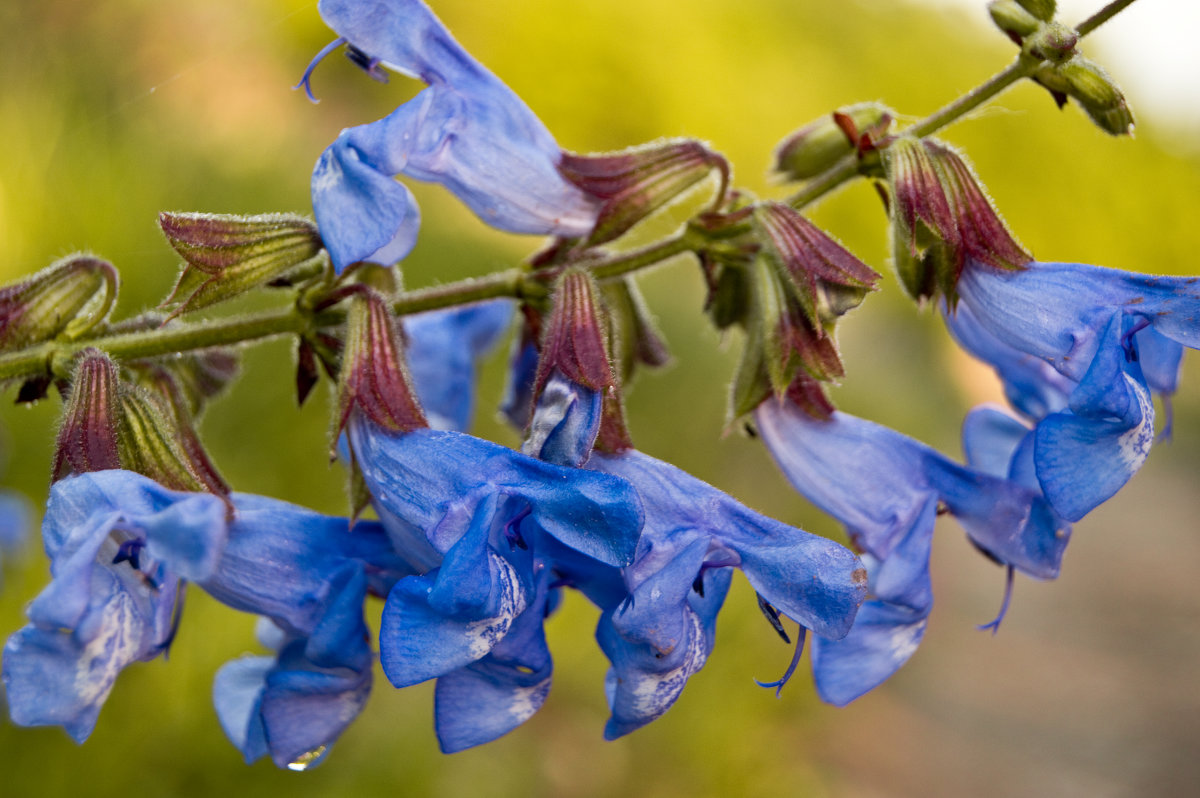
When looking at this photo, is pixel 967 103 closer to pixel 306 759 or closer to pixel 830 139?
pixel 830 139

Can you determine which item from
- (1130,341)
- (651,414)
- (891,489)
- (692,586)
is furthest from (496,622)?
(651,414)

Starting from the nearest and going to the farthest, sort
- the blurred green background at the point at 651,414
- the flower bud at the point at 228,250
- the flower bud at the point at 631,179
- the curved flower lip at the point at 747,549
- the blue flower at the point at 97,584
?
the blue flower at the point at 97,584, the curved flower lip at the point at 747,549, the flower bud at the point at 228,250, the flower bud at the point at 631,179, the blurred green background at the point at 651,414

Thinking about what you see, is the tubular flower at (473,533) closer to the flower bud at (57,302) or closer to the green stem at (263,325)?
the green stem at (263,325)

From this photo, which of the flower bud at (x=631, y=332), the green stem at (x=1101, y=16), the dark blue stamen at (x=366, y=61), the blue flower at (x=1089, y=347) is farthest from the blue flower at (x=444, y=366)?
the green stem at (x=1101, y=16)

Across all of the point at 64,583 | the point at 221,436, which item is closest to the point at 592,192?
the point at 64,583

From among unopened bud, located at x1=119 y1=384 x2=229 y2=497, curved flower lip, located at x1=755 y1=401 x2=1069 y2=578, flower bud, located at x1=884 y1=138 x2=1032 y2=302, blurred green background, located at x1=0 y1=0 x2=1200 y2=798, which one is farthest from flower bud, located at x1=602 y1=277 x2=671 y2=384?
unopened bud, located at x1=119 y1=384 x2=229 y2=497

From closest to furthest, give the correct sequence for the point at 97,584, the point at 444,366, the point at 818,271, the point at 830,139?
the point at 97,584, the point at 818,271, the point at 830,139, the point at 444,366
